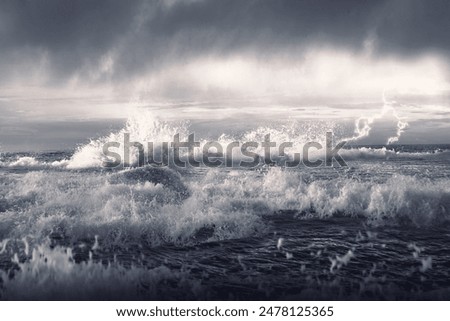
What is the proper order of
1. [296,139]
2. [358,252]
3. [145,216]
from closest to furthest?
[358,252] → [145,216] → [296,139]

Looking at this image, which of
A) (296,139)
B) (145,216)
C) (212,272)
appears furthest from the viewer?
(296,139)

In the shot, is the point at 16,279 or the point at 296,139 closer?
the point at 16,279
